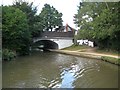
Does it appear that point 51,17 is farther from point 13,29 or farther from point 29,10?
point 13,29

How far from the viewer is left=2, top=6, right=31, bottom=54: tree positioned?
30.0 meters

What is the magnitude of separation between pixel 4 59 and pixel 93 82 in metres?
13.4

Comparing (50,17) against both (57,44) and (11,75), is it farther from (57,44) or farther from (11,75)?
(11,75)

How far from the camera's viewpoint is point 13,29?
3106 centimetres

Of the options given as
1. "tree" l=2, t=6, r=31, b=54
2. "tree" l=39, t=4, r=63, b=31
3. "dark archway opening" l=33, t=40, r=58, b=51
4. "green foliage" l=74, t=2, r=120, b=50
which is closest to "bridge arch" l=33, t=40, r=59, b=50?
"dark archway opening" l=33, t=40, r=58, b=51

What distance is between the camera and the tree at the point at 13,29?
30.0 meters

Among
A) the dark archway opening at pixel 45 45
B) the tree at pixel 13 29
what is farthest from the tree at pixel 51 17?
the tree at pixel 13 29

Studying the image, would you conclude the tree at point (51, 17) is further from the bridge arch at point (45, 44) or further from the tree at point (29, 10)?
the tree at point (29, 10)

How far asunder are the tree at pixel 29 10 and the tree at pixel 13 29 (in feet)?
28.7

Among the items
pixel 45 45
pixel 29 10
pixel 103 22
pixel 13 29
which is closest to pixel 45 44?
pixel 45 45

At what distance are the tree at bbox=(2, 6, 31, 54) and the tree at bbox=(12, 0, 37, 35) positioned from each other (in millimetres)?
8751

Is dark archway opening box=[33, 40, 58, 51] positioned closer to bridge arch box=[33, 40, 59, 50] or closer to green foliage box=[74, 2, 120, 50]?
bridge arch box=[33, 40, 59, 50]

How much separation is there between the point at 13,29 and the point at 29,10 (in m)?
13.4

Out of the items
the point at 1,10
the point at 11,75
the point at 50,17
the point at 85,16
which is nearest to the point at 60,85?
the point at 11,75
